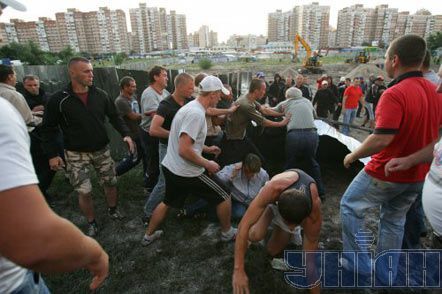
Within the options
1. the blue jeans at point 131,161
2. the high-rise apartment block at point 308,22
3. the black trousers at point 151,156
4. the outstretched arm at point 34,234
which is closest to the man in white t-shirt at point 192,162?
the black trousers at point 151,156

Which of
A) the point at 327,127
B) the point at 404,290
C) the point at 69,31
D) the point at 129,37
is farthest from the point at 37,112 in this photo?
the point at 129,37

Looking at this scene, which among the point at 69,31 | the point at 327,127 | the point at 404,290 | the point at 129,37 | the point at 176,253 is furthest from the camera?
the point at 129,37

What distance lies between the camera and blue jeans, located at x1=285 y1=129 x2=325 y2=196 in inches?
151

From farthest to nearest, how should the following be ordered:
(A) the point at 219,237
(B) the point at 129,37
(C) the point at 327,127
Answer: (B) the point at 129,37 → (C) the point at 327,127 → (A) the point at 219,237

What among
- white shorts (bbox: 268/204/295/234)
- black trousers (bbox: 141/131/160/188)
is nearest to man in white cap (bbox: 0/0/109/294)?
white shorts (bbox: 268/204/295/234)

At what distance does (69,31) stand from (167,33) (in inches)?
1505

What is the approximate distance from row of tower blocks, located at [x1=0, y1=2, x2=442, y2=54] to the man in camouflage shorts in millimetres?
103920

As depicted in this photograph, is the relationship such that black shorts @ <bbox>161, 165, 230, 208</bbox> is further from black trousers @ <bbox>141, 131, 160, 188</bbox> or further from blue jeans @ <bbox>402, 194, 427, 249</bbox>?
blue jeans @ <bbox>402, 194, 427, 249</bbox>

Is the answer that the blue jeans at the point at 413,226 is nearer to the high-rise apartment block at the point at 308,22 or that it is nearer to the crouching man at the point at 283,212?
the crouching man at the point at 283,212

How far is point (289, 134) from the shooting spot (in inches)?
155

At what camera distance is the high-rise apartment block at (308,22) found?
112 meters

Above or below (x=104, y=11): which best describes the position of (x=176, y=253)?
below

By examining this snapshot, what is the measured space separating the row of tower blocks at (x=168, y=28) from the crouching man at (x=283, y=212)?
10381cm

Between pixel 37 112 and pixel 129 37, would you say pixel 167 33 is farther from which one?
pixel 37 112
